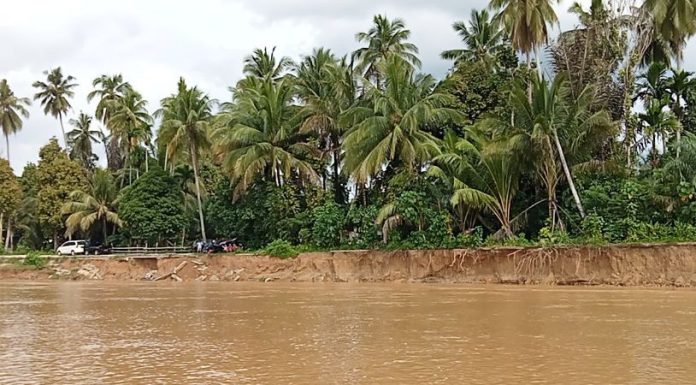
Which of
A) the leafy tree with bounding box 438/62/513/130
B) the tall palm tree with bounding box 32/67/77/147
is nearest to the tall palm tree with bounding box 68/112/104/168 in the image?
the tall palm tree with bounding box 32/67/77/147

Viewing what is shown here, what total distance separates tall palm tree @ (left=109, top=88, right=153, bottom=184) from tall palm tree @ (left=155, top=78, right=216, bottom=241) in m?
10.2

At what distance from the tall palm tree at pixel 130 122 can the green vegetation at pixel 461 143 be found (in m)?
7.13

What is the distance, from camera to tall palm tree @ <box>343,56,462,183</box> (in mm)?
30156

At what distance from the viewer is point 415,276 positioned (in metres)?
29.0

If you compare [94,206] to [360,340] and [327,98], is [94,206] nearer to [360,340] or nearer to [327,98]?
[327,98]

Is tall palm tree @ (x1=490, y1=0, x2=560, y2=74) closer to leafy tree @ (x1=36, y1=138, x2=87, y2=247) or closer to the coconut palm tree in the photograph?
the coconut palm tree

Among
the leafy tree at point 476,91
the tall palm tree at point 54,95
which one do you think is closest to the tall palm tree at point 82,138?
the tall palm tree at point 54,95

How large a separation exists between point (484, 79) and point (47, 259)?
26.2 m

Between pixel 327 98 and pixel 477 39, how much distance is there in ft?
35.2

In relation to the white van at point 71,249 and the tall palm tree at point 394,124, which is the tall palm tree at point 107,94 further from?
the tall palm tree at point 394,124

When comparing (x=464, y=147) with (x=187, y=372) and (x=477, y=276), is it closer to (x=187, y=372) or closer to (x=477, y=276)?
(x=477, y=276)

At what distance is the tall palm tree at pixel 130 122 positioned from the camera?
161 ft

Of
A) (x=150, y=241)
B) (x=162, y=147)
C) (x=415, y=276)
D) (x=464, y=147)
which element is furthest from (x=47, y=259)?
(x=464, y=147)

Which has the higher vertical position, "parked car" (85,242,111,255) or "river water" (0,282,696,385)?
"parked car" (85,242,111,255)
